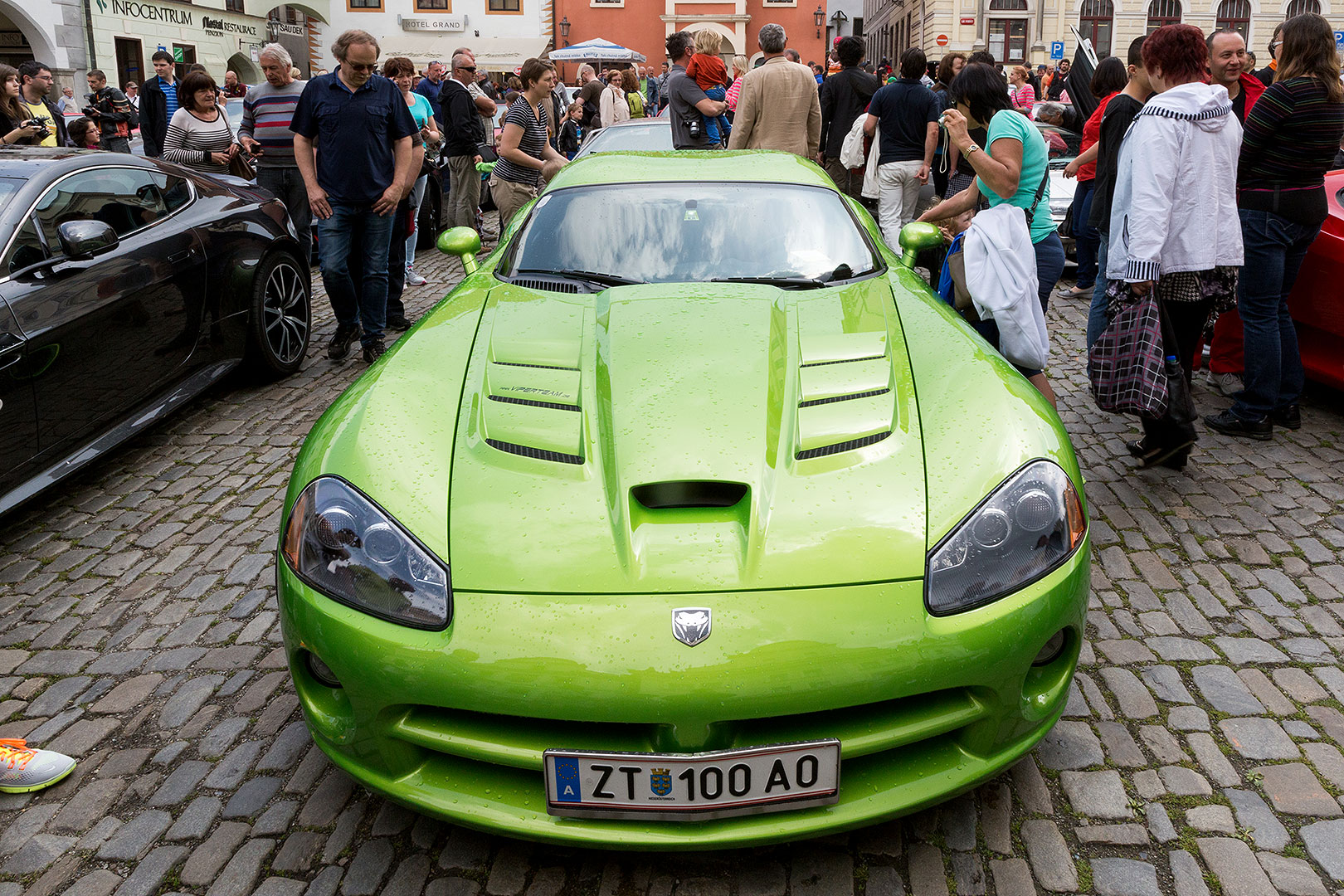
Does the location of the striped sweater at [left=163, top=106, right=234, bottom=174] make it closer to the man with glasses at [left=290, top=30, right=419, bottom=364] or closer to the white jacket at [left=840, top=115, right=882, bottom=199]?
the man with glasses at [left=290, top=30, right=419, bottom=364]

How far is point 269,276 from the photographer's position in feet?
19.1

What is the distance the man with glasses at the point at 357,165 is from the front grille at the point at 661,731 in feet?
13.8

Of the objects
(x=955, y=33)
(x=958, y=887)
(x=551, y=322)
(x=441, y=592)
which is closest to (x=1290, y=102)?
(x=551, y=322)

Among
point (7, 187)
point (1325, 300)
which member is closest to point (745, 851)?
point (7, 187)

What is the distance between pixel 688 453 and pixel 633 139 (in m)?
7.43

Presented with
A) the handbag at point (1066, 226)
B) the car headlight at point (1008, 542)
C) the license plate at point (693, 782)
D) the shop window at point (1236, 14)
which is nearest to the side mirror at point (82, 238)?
the license plate at point (693, 782)

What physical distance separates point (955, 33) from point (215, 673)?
5497cm

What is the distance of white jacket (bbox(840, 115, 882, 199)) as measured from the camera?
8.53 metres

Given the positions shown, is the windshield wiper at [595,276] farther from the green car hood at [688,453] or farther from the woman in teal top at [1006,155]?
the woman in teal top at [1006,155]

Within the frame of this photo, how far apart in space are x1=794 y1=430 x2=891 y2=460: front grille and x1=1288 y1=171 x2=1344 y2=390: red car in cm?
369

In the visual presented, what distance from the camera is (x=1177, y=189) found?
4.09 m

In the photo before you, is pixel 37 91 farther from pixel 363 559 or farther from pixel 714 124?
pixel 363 559

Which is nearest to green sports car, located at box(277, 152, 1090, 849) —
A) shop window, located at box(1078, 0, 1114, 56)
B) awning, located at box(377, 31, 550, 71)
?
awning, located at box(377, 31, 550, 71)

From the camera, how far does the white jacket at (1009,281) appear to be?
4.04 m
